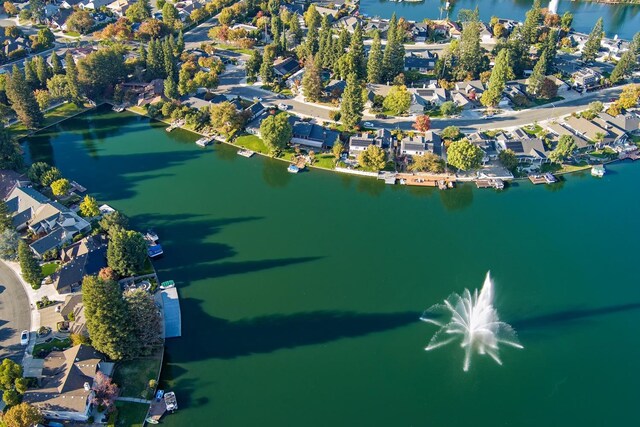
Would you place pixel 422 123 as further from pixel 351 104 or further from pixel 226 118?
pixel 226 118

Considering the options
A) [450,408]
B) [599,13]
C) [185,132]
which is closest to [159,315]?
[450,408]

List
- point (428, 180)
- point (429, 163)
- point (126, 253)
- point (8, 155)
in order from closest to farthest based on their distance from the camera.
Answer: point (126, 253) → point (8, 155) → point (429, 163) → point (428, 180)

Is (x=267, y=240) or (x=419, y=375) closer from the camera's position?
(x=419, y=375)

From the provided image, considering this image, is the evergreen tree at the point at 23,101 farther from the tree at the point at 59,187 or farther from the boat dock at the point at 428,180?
the boat dock at the point at 428,180

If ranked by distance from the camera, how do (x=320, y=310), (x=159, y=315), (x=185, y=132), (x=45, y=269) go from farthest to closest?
(x=185, y=132), (x=45, y=269), (x=320, y=310), (x=159, y=315)

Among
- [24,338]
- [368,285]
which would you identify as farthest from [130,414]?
[368,285]

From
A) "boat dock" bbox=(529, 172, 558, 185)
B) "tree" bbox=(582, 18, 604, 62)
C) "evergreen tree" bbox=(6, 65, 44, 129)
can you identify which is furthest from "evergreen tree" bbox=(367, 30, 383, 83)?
"evergreen tree" bbox=(6, 65, 44, 129)

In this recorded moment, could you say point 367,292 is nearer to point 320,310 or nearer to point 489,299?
point 320,310

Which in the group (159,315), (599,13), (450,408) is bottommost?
(450,408)
